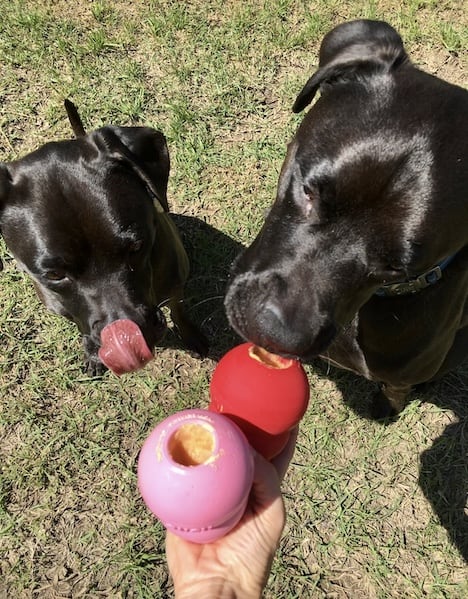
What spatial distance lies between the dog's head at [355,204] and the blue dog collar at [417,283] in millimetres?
134

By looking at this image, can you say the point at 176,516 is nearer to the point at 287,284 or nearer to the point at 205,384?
the point at 287,284

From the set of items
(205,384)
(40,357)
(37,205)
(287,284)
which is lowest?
(205,384)

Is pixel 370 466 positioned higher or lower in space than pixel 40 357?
lower

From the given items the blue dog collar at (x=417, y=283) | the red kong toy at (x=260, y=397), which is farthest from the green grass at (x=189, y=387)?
the red kong toy at (x=260, y=397)

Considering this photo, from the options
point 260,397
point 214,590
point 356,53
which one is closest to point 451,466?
point 260,397

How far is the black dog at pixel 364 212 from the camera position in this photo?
238 cm

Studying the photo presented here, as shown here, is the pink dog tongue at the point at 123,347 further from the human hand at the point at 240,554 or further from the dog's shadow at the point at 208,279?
the dog's shadow at the point at 208,279

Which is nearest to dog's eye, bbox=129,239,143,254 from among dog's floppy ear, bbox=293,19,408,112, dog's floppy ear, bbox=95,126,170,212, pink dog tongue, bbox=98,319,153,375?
dog's floppy ear, bbox=95,126,170,212

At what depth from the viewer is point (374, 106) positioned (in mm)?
2510

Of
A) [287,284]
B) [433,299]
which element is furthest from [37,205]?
[433,299]

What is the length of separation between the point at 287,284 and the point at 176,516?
1.05 metres

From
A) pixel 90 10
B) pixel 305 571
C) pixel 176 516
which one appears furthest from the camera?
pixel 90 10

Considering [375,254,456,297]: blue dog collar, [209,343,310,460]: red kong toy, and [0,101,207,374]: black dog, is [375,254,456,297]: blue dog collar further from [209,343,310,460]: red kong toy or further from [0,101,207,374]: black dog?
[0,101,207,374]: black dog

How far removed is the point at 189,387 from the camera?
4375mm
